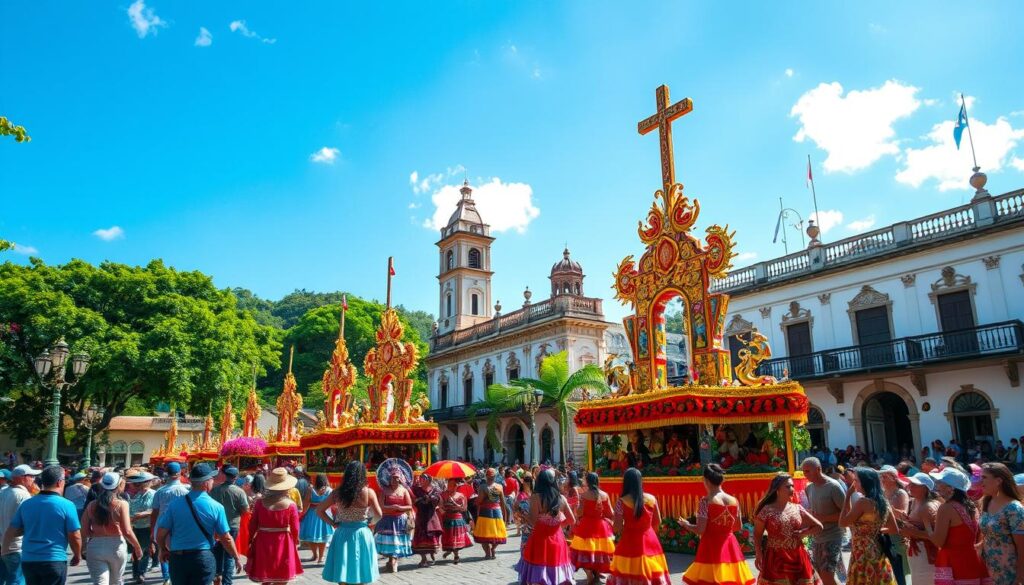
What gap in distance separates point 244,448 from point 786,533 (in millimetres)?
24603

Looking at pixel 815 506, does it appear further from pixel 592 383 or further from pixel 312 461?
pixel 592 383

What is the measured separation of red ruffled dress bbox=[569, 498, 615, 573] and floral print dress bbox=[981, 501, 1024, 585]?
4.62 meters

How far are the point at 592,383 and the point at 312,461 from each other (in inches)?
425

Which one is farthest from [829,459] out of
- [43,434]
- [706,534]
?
[43,434]

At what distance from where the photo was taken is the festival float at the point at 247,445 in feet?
90.0

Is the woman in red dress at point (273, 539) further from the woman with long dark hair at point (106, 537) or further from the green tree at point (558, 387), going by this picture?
the green tree at point (558, 387)

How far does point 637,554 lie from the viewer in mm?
7871

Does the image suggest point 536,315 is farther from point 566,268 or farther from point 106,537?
point 106,537

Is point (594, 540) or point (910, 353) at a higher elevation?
point (910, 353)

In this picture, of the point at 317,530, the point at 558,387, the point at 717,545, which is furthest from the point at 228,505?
the point at 558,387

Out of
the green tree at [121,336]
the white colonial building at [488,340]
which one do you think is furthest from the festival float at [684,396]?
the green tree at [121,336]

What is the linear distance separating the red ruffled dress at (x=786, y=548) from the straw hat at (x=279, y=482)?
196 inches

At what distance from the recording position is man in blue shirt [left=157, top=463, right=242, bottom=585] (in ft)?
22.2

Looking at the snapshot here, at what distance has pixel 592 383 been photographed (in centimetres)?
2753
